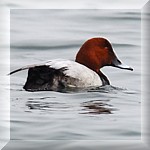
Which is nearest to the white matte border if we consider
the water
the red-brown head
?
the water

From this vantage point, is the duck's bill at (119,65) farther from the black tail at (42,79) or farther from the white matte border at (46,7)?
the black tail at (42,79)

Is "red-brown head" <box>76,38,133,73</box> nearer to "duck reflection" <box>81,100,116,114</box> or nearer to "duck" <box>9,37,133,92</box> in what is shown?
"duck" <box>9,37,133,92</box>

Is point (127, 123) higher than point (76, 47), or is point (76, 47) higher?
point (76, 47)

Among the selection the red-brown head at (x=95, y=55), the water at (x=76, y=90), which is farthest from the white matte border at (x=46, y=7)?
the red-brown head at (x=95, y=55)

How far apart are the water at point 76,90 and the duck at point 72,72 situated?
0.06 ft

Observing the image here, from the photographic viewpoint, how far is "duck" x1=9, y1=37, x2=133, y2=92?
368cm

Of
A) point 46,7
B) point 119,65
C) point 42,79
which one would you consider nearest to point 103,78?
point 119,65

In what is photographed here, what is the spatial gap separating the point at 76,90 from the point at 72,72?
0.07 meters

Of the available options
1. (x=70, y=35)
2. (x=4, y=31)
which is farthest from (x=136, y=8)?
(x=4, y=31)

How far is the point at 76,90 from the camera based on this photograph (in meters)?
3.71

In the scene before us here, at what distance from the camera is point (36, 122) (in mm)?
3670

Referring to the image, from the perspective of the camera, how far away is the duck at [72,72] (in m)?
3.68

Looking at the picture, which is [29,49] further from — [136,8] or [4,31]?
[136,8]

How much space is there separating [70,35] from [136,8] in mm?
265
